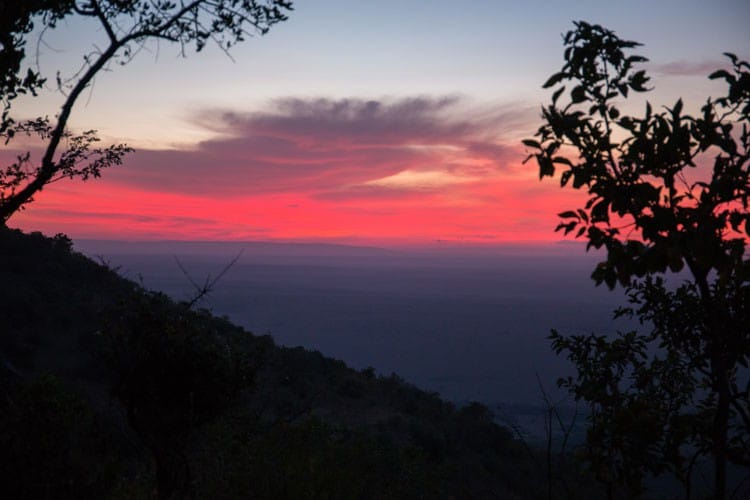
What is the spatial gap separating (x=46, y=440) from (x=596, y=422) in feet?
25.4

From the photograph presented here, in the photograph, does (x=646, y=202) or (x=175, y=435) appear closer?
(x=646, y=202)

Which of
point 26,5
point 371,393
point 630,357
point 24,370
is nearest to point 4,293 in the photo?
point 24,370

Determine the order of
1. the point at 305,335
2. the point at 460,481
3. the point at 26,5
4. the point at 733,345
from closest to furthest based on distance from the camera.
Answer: the point at 733,345
the point at 26,5
the point at 460,481
the point at 305,335

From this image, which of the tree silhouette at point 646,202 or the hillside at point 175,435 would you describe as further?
the hillside at point 175,435

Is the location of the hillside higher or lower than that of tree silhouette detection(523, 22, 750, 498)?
lower

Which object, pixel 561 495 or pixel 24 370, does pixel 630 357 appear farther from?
pixel 24 370

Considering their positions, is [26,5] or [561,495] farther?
[561,495]

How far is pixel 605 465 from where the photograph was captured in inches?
159

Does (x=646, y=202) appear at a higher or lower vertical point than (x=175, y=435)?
higher

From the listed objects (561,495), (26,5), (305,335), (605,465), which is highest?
(26,5)

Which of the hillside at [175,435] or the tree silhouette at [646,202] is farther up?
the tree silhouette at [646,202]

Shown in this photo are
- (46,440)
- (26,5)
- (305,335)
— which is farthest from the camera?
(305,335)

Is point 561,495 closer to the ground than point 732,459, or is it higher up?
closer to the ground

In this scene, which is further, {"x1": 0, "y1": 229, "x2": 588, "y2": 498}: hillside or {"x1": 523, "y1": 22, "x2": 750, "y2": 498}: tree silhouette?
{"x1": 0, "y1": 229, "x2": 588, "y2": 498}: hillside
